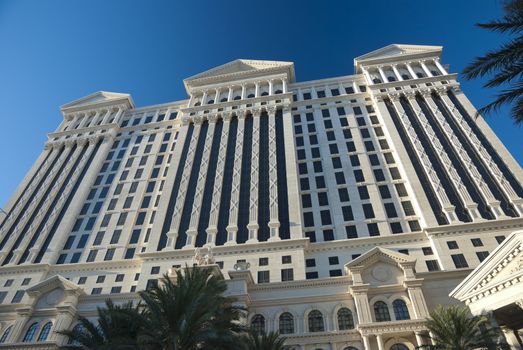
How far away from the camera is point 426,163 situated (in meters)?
47.3

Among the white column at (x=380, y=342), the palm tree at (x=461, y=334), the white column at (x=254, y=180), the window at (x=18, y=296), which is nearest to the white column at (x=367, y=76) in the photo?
the white column at (x=254, y=180)

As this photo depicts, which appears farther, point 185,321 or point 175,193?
point 175,193

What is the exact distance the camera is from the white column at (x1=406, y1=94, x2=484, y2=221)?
41156 millimetres

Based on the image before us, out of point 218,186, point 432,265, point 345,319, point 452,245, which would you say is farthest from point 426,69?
point 345,319

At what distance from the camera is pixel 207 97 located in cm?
7050

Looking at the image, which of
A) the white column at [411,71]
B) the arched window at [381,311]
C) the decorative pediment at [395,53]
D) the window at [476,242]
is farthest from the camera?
the decorative pediment at [395,53]

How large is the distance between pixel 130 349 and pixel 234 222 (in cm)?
2603

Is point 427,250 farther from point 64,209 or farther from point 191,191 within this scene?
point 64,209

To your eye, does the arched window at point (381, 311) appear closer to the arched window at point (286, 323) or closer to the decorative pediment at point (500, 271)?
the decorative pediment at point (500, 271)

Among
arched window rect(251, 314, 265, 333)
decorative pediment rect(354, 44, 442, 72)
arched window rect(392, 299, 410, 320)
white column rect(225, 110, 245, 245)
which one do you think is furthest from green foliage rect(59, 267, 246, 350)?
decorative pediment rect(354, 44, 442, 72)

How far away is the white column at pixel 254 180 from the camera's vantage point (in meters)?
44.5

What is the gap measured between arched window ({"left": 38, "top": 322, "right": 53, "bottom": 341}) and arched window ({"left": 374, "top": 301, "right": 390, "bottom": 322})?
3288 cm

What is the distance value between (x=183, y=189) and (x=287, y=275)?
70.0 ft

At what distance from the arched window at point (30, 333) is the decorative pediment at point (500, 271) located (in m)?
41.3
